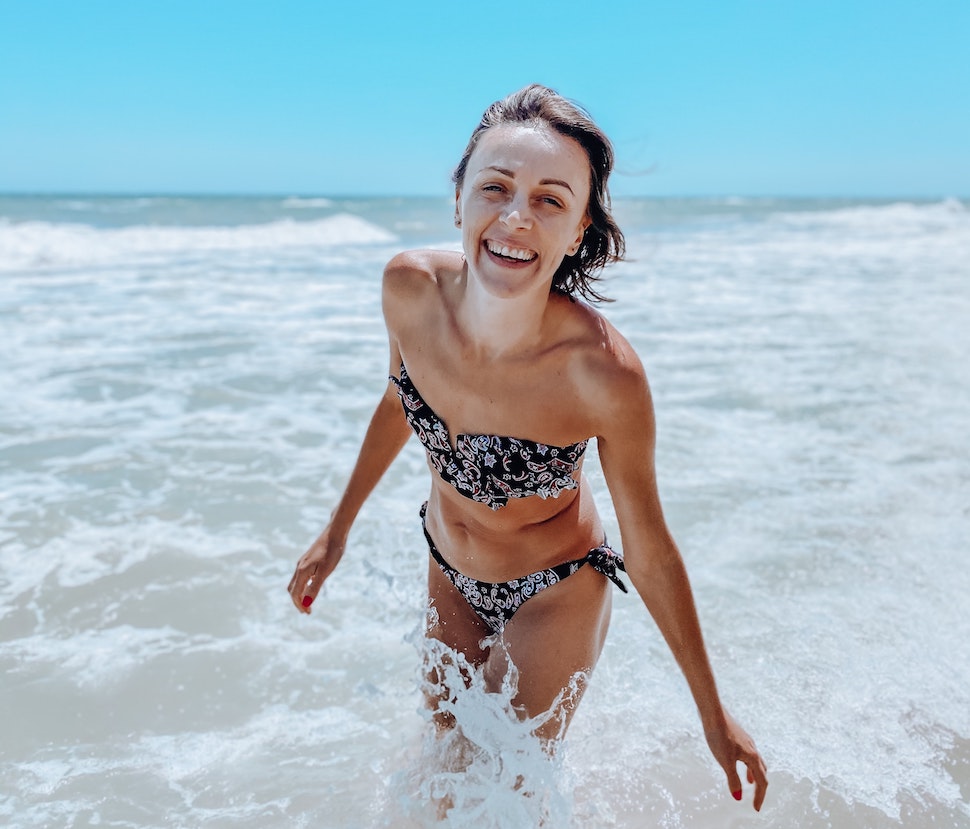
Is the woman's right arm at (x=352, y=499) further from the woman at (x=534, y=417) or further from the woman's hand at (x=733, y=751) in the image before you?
the woman's hand at (x=733, y=751)

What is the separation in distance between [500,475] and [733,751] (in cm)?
79

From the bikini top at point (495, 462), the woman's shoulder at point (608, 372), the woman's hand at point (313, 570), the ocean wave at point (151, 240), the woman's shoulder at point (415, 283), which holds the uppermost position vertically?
the woman's shoulder at point (415, 283)

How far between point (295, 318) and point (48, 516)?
5978 millimetres

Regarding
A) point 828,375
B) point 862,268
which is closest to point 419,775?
point 828,375

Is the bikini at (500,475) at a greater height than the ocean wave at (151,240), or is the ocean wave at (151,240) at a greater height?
the bikini at (500,475)

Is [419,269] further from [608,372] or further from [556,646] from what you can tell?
[556,646]

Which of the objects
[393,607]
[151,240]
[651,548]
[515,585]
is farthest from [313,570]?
[151,240]

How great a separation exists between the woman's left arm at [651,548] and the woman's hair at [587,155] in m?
0.28

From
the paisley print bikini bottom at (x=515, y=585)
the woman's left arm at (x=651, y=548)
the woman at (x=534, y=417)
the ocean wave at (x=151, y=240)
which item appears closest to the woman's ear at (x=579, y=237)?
the woman at (x=534, y=417)

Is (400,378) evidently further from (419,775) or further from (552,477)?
(419,775)

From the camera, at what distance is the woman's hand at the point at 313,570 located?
8.43 feet

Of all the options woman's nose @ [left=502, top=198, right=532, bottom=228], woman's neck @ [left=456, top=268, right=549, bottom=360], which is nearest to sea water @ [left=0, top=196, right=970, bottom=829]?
woman's neck @ [left=456, top=268, right=549, bottom=360]

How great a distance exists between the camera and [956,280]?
13.8m

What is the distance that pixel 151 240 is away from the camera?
2086 centimetres
